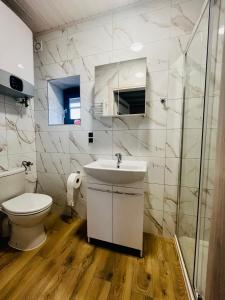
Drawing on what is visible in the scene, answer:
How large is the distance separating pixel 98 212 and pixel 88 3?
2.10 m

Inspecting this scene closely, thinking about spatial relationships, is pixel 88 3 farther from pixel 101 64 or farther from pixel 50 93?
pixel 50 93

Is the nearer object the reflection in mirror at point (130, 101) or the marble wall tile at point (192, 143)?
the marble wall tile at point (192, 143)

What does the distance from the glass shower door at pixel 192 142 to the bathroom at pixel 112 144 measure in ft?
0.05

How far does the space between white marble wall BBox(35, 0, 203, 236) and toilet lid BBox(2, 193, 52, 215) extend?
0.46m

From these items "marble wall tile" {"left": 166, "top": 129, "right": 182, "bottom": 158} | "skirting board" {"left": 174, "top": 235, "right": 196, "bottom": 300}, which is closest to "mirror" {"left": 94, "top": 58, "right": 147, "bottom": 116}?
"marble wall tile" {"left": 166, "top": 129, "right": 182, "bottom": 158}

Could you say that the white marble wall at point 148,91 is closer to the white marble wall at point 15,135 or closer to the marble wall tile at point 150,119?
the marble wall tile at point 150,119

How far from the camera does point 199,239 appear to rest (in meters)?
1.02

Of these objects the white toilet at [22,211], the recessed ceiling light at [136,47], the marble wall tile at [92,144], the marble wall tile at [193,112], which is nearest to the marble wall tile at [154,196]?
the marble wall tile at [92,144]

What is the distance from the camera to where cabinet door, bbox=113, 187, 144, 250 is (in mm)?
1337

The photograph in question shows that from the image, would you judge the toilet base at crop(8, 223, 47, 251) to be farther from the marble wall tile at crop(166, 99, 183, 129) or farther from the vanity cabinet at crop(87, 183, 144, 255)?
the marble wall tile at crop(166, 99, 183, 129)

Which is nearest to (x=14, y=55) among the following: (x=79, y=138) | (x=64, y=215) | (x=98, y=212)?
(x=79, y=138)

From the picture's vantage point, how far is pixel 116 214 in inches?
55.4

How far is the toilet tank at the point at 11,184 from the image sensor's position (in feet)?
5.01

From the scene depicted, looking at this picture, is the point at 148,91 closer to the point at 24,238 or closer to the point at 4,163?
the point at 4,163
